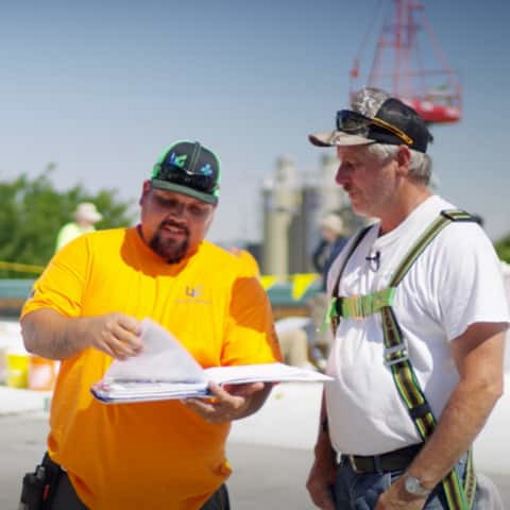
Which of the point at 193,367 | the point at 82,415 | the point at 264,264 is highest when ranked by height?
the point at 193,367

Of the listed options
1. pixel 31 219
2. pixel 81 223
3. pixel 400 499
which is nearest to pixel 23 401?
pixel 81 223

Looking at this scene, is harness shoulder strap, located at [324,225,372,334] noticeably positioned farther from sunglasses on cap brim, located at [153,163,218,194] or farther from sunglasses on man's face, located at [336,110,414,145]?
sunglasses on cap brim, located at [153,163,218,194]

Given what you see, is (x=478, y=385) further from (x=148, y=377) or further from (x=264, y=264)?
(x=264, y=264)

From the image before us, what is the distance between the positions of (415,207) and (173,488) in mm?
1042

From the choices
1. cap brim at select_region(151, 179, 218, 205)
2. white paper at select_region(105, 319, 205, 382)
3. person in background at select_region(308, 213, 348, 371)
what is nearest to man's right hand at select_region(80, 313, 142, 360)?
white paper at select_region(105, 319, 205, 382)

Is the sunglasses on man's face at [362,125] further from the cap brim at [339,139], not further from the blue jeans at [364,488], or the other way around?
the blue jeans at [364,488]

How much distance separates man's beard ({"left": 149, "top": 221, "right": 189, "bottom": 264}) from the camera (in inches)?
134

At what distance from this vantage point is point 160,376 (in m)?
3.02

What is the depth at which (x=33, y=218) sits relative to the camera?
4672 cm

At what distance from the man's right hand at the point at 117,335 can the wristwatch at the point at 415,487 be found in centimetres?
73

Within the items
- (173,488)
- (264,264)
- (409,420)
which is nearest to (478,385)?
(409,420)

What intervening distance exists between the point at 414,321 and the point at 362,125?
55 centimetres

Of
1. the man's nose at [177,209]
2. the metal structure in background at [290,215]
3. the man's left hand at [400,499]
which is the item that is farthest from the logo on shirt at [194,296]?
the metal structure in background at [290,215]

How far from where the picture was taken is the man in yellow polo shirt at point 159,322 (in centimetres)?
333
